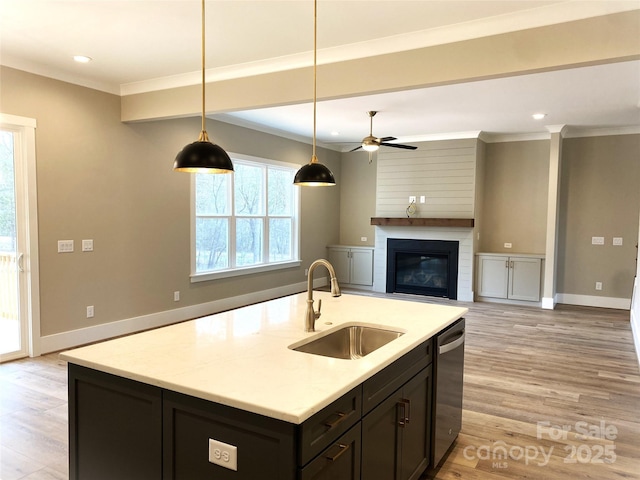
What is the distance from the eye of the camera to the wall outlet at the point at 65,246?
4.68 metres

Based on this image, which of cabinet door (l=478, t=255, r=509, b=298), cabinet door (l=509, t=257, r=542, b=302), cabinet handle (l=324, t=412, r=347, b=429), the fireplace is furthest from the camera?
the fireplace

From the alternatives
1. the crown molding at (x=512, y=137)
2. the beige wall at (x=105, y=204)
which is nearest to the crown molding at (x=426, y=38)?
the beige wall at (x=105, y=204)

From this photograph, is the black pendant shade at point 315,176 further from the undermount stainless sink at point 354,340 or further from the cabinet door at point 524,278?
the cabinet door at point 524,278

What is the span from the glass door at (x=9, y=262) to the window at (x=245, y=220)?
2.14 meters

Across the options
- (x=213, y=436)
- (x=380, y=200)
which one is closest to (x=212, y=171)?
(x=213, y=436)

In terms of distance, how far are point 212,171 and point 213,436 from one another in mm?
1185

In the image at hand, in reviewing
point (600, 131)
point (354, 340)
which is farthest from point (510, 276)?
point (354, 340)

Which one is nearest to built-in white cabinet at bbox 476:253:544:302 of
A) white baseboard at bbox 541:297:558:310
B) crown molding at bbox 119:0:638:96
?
white baseboard at bbox 541:297:558:310

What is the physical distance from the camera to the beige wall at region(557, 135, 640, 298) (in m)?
7.11

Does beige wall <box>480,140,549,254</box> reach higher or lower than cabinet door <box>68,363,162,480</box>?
higher

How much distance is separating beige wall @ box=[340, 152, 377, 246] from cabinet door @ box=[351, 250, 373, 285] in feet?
1.49

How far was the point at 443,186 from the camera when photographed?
7965 mm

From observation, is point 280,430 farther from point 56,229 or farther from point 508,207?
point 508,207

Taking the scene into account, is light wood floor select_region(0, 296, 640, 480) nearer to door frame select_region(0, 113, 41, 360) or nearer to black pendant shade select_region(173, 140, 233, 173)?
door frame select_region(0, 113, 41, 360)
